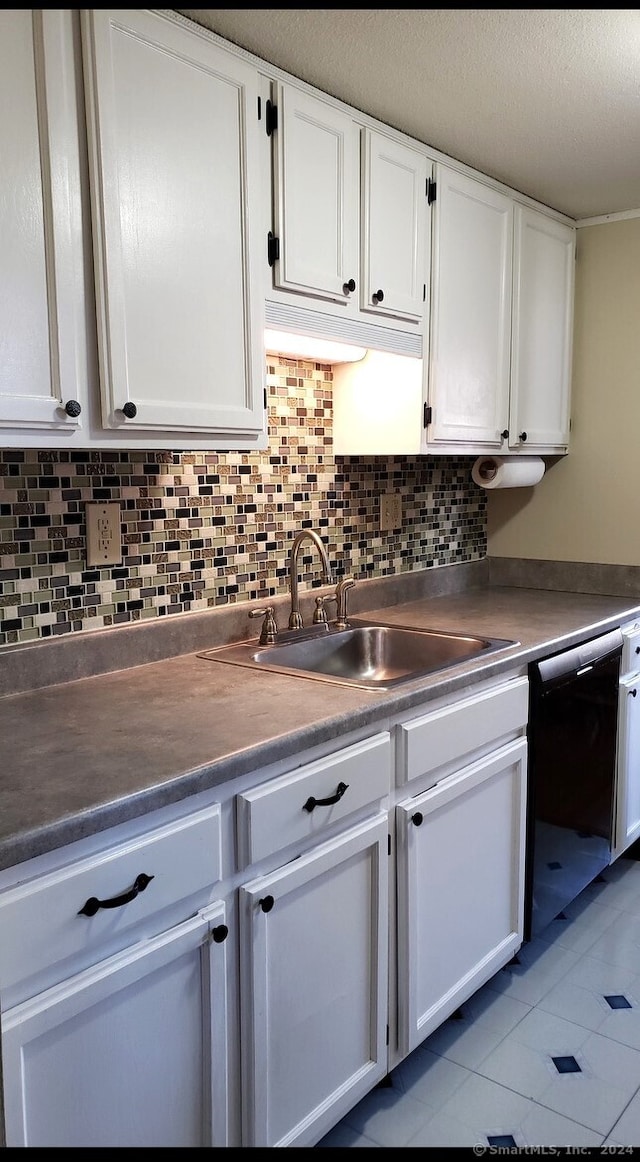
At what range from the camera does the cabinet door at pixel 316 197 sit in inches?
70.4

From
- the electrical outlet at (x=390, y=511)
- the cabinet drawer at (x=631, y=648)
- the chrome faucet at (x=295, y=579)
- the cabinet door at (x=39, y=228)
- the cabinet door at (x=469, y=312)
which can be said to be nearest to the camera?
the cabinet door at (x=39, y=228)

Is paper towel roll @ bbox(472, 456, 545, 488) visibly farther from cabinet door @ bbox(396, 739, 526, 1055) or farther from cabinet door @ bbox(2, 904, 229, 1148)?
cabinet door @ bbox(2, 904, 229, 1148)

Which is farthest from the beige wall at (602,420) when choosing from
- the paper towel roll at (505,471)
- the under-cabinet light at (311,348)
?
the under-cabinet light at (311,348)

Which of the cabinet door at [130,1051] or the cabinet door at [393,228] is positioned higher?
the cabinet door at [393,228]

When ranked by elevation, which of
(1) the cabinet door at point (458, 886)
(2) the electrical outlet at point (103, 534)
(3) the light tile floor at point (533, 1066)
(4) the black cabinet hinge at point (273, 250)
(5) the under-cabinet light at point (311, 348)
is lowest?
(3) the light tile floor at point (533, 1066)

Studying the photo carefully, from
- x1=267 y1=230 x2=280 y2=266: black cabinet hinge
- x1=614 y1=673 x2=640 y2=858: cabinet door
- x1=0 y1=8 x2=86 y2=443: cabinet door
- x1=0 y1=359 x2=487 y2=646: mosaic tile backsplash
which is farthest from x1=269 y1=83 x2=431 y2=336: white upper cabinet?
x1=614 y1=673 x2=640 y2=858: cabinet door

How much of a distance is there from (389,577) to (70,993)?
1781 mm

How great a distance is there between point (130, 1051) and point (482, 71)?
1999 millimetres

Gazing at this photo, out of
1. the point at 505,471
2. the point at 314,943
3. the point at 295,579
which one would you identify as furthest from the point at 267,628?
the point at 505,471

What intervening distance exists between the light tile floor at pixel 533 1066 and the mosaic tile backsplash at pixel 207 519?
3.82ft

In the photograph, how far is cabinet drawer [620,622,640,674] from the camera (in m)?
2.59

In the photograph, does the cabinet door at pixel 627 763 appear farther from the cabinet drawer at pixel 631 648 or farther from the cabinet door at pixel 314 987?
the cabinet door at pixel 314 987

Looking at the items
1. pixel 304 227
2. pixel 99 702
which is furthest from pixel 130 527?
pixel 304 227
